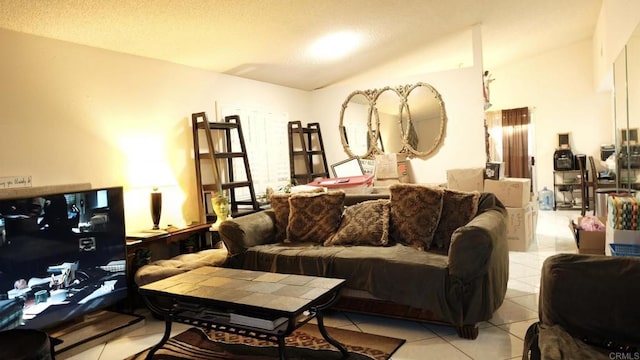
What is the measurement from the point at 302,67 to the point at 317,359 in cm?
355

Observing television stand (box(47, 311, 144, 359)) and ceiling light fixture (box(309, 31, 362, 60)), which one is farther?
ceiling light fixture (box(309, 31, 362, 60))

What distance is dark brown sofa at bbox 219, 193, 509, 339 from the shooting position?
8.08 ft

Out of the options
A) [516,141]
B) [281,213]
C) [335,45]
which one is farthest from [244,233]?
[516,141]

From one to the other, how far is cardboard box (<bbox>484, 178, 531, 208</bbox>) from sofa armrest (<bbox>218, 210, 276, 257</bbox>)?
2.62 m

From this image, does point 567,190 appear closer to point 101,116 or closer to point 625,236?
point 625,236

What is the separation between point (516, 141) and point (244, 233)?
6.47 metres

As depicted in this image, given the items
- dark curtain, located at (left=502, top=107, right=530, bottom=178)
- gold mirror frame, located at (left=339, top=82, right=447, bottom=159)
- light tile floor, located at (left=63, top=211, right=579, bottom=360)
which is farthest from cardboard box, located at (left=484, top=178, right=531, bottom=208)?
dark curtain, located at (left=502, top=107, right=530, bottom=178)

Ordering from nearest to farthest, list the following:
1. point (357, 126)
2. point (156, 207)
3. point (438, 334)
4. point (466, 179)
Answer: point (438, 334) < point (156, 207) < point (466, 179) < point (357, 126)

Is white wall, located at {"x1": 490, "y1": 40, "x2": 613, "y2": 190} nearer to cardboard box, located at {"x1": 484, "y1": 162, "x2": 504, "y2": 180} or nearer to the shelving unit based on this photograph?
the shelving unit

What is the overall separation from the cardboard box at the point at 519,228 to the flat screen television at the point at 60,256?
3.84 metres

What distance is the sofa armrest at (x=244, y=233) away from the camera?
3.30m

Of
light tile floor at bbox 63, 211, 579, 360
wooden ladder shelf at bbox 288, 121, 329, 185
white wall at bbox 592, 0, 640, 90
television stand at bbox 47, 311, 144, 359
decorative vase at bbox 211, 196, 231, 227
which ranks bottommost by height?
light tile floor at bbox 63, 211, 579, 360

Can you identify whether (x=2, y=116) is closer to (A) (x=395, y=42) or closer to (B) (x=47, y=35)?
(B) (x=47, y=35)

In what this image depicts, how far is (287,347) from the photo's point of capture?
250 cm
